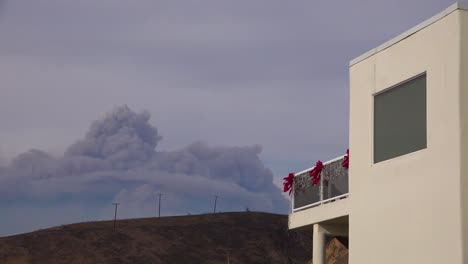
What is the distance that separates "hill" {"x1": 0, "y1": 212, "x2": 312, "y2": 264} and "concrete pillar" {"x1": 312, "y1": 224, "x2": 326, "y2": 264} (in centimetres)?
5246

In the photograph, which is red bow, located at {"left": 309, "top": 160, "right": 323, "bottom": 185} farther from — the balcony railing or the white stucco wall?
the white stucco wall

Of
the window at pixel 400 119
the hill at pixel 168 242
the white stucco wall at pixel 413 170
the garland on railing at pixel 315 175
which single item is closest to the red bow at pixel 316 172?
the garland on railing at pixel 315 175

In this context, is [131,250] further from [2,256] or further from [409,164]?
[409,164]

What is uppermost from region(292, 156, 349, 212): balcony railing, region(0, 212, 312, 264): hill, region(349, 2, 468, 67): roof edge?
region(0, 212, 312, 264): hill

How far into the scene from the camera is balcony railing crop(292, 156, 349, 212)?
22562 millimetres

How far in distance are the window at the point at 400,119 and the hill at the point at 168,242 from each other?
57.4 meters

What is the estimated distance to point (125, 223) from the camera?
86625 millimetres

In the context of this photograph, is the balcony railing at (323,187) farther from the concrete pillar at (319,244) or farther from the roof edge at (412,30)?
the roof edge at (412,30)

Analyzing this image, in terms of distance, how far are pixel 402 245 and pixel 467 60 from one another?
3925 millimetres

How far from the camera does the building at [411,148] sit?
1723 cm

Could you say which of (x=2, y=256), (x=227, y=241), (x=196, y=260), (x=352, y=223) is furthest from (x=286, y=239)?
(x=352, y=223)

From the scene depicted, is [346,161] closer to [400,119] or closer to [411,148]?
[400,119]

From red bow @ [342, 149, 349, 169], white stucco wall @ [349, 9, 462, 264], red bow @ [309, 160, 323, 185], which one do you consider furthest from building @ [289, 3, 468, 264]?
red bow @ [309, 160, 323, 185]

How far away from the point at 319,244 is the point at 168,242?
58.4 metres
